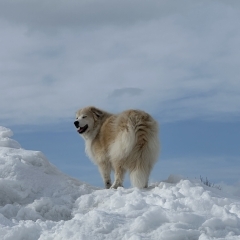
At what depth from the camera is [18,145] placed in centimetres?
1090

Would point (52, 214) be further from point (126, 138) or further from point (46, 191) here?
point (126, 138)

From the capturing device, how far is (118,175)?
984 centimetres

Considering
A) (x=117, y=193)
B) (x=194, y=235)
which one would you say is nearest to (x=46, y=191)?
(x=117, y=193)

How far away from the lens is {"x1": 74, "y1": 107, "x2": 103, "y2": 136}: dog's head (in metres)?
10.9

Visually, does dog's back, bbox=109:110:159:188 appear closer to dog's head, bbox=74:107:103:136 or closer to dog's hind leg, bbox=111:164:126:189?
dog's hind leg, bbox=111:164:126:189

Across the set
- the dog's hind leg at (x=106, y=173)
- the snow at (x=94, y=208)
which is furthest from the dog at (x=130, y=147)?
the snow at (x=94, y=208)

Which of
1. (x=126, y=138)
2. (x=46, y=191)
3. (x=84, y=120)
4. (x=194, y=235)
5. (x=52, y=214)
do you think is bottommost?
(x=194, y=235)

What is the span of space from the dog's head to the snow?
49.9 inches

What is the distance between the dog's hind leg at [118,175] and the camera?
975cm

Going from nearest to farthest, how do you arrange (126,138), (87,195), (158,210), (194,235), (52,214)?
1. (194,235)
2. (158,210)
3. (52,214)
4. (87,195)
5. (126,138)

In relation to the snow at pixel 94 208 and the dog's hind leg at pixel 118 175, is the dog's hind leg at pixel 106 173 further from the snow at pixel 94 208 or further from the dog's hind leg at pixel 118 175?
the snow at pixel 94 208

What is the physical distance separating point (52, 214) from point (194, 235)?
258 centimetres

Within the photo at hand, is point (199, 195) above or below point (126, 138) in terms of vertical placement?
below

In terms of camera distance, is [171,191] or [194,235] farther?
[171,191]
